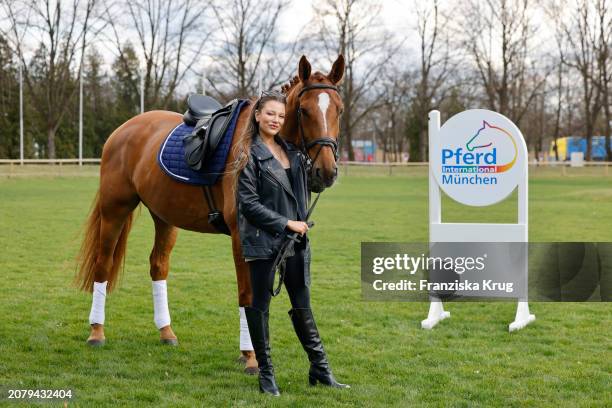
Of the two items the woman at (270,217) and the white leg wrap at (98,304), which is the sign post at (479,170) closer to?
the woman at (270,217)

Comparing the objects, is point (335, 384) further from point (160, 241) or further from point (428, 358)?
point (160, 241)

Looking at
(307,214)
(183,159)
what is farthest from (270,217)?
(183,159)

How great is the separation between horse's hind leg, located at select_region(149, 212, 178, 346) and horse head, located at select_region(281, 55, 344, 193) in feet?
7.32

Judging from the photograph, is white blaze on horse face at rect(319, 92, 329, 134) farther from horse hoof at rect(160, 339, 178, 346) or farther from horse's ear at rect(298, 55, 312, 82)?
horse hoof at rect(160, 339, 178, 346)

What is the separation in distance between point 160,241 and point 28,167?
3441 cm

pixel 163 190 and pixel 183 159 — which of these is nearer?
pixel 183 159

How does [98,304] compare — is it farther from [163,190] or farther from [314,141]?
[314,141]

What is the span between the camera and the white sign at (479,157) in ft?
23.6

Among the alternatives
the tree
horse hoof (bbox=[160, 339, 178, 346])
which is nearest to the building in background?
the tree

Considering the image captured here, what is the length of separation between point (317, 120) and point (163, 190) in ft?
6.02

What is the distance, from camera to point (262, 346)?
4.80 meters

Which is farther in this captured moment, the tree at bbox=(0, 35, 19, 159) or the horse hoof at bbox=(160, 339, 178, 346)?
the tree at bbox=(0, 35, 19, 159)

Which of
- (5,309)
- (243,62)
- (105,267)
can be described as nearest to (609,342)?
(105,267)

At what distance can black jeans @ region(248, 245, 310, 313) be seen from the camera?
474cm
